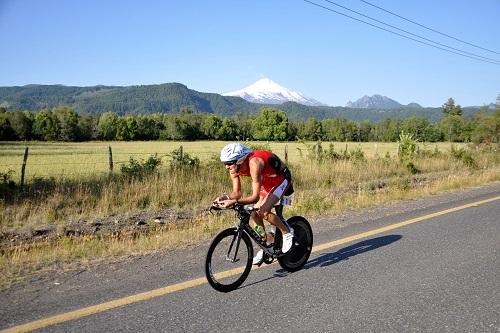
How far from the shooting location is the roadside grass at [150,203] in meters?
6.26

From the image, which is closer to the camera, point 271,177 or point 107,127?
point 271,177

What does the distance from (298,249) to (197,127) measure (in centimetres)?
10051

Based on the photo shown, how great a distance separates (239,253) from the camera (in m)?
5.04

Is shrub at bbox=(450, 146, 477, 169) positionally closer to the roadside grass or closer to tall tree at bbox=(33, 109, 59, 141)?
the roadside grass

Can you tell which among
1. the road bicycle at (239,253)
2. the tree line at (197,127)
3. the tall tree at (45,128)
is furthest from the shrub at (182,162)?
the tall tree at (45,128)

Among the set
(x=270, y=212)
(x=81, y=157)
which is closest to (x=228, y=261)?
(x=270, y=212)

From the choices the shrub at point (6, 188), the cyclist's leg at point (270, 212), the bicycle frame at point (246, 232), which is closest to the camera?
the bicycle frame at point (246, 232)

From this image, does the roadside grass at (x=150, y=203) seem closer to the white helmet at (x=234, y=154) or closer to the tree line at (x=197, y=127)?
the white helmet at (x=234, y=154)

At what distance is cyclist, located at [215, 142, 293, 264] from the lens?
4.71 metres

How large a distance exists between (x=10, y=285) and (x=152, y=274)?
61.0 inches

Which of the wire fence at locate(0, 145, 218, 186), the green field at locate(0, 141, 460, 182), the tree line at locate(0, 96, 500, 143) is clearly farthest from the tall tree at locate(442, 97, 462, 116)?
the wire fence at locate(0, 145, 218, 186)

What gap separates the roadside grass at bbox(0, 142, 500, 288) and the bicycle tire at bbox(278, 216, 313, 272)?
206 centimetres

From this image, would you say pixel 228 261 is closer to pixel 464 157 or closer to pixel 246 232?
pixel 246 232

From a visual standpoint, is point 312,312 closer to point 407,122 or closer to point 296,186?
point 296,186
